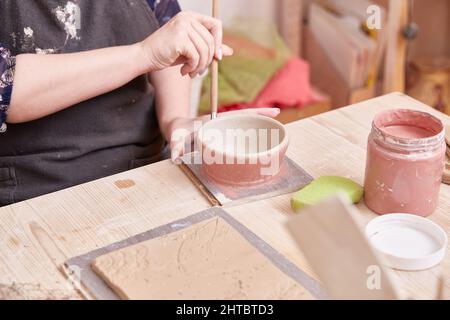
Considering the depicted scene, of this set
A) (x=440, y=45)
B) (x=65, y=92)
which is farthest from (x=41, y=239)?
(x=440, y=45)

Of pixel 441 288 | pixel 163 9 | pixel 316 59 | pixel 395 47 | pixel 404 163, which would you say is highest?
pixel 163 9

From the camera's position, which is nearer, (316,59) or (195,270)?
(195,270)

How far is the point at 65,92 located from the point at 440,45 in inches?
96.0

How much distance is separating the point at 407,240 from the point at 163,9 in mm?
799

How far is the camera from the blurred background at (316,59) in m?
2.53

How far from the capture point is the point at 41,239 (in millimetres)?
1016

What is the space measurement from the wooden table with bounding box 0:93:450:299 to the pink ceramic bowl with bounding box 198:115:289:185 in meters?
0.05

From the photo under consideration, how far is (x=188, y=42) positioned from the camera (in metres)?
1.21

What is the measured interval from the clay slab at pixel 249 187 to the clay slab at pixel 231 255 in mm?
39

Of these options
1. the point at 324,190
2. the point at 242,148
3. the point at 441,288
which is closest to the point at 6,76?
the point at 242,148

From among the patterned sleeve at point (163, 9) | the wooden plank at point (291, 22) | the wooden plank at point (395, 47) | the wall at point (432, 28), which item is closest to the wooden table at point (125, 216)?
A: the patterned sleeve at point (163, 9)

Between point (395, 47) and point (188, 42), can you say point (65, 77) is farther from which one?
point (395, 47)

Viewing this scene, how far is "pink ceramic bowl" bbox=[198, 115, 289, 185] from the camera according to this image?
1098mm
